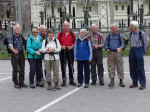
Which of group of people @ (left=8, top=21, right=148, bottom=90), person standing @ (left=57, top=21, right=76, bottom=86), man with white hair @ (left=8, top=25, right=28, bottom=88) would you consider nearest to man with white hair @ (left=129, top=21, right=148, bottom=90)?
group of people @ (left=8, top=21, right=148, bottom=90)

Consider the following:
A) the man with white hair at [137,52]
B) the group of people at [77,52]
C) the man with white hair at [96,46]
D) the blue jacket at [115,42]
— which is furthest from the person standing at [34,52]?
the man with white hair at [137,52]

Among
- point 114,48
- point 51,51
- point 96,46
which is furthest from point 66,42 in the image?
point 114,48

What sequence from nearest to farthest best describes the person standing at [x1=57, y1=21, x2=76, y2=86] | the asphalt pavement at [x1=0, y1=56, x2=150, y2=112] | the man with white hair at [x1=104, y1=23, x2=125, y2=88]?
the asphalt pavement at [x1=0, y1=56, x2=150, y2=112] → the man with white hair at [x1=104, y1=23, x2=125, y2=88] → the person standing at [x1=57, y1=21, x2=76, y2=86]

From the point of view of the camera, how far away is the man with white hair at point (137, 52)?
9.56 m

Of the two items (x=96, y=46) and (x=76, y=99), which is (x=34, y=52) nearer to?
(x=96, y=46)

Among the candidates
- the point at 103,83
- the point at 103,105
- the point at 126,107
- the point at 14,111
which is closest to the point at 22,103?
the point at 14,111

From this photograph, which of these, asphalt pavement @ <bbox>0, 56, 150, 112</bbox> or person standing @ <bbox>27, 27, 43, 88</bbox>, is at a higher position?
person standing @ <bbox>27, 27, 43, 88</bbox>

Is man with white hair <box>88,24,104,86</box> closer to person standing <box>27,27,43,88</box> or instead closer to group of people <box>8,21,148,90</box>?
group of people <box>8,21,148,90</box>

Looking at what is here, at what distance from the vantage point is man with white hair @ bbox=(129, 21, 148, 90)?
9.56 m

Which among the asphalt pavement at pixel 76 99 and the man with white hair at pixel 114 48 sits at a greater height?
the man with white hair at pixel 114 48

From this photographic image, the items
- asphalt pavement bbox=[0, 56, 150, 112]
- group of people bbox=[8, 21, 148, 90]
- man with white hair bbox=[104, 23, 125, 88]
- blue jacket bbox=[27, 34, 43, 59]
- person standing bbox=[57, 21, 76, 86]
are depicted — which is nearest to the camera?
asphalt pavement bbox=[0, 56, 150, 112]

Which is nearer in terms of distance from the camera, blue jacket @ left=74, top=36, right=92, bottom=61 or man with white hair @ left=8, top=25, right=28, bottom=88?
blue jacket @ left=74, top=36, right=92, bottom=61

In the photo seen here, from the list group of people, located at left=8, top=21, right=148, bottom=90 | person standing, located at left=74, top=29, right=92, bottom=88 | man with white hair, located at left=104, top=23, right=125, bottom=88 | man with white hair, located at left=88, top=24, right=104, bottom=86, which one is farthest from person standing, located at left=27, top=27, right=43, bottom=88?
man with white hair, located at left=104, top=23, right=125, bottom=88

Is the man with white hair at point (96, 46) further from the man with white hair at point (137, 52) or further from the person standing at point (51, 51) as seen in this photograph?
the person standing at point (51, 51)
